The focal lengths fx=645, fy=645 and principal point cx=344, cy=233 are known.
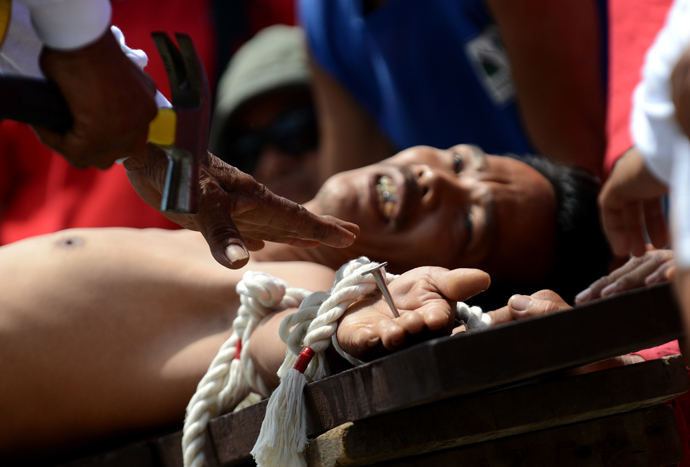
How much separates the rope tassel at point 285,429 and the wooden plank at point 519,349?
107 mm

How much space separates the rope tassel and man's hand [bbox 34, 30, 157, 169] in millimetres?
292

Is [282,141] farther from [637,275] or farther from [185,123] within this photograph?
[185,123]

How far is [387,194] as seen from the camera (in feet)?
3.87

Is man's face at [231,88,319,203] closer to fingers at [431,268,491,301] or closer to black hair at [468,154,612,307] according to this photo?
black hair at [468,154,612,307]

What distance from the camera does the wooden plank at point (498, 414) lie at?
2.06ft

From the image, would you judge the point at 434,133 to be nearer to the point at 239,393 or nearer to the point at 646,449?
the point at 239,393

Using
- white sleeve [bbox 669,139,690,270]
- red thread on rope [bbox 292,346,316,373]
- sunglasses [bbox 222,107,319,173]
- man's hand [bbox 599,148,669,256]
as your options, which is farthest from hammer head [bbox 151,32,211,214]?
sunglasses [bbox 222,107,319,173]

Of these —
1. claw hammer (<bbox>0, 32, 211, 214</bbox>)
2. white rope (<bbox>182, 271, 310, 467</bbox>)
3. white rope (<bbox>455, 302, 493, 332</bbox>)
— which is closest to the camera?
claw hammer (<bbox>0, 32, 211, 214</bbox>)

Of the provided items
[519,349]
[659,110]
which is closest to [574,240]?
[659,110]

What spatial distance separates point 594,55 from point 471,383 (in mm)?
1634

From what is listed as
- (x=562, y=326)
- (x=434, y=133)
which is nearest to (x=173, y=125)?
(x=562, y=326)

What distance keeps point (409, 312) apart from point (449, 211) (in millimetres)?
608

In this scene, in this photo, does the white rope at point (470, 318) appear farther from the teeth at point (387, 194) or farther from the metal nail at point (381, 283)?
the teeth at point (387, 194)

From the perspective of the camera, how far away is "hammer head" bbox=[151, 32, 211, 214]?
1.98 ft
